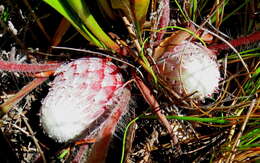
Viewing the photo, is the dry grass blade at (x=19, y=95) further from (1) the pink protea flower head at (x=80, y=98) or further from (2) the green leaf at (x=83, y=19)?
(2) the green leaf at (x=83, y=19)

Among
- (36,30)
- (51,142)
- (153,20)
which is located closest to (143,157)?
(51,142)

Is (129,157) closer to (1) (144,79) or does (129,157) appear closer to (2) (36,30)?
(1) (144,79)

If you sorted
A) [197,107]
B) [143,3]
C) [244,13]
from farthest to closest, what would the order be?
[244,13]
[197,107]
[143,3]

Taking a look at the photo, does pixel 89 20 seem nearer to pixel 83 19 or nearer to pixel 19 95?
pixel 83 19

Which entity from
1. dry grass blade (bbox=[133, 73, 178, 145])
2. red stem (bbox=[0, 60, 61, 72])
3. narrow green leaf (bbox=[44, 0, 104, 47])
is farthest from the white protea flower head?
red stem (bbox=[0, 60, 61, 72])

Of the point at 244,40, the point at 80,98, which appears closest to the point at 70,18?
the point at 80,98
